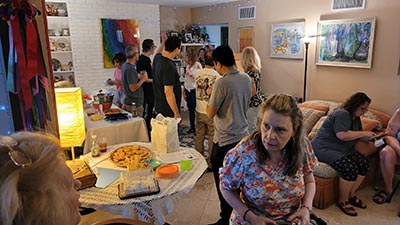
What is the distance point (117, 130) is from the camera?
9.86ft

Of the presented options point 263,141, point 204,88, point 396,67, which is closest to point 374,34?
point 396,67

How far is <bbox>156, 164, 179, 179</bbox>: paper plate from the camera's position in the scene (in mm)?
1807

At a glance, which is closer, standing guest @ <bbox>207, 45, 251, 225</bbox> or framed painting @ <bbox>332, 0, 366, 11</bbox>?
standing guest @ <bbox>207, 45, 251, 225</bbox>

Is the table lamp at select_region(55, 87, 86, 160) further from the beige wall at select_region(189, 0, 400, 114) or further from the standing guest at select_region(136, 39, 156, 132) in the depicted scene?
the beige wall at select_region(189, 0, 400, 114)

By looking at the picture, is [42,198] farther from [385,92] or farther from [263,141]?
[385,92]

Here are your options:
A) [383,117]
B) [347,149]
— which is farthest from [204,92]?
[383,117]

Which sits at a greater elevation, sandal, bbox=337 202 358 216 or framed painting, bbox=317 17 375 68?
framed painting, bbox=317 17 375 68

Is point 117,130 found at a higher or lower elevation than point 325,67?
lower

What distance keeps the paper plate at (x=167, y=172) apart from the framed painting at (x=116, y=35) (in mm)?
4606

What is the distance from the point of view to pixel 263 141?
4.62 feet

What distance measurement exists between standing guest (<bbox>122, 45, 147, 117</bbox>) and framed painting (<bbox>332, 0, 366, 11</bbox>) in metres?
2.64

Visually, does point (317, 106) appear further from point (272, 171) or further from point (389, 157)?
point (272, 171)

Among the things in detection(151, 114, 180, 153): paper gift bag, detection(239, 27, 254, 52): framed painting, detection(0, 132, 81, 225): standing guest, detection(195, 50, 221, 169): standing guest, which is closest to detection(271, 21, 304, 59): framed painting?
detection(239, 27, 254, 52): framed painting

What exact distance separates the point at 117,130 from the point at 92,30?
11.2 feet
